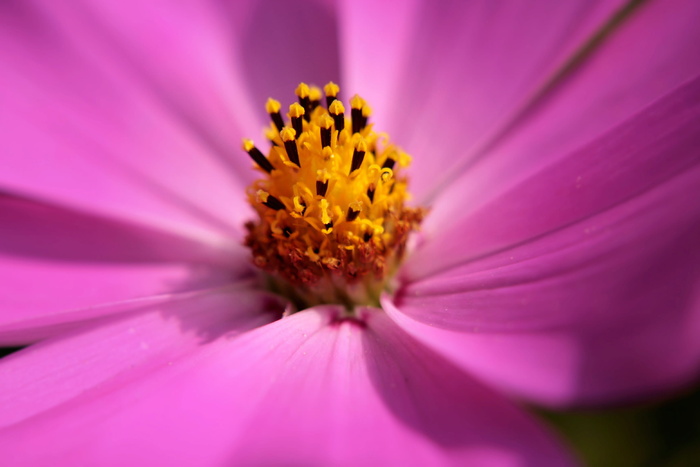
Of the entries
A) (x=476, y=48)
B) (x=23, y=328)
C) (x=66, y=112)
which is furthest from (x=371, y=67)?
(x=23, y=328)

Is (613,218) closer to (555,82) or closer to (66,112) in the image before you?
(555,82)

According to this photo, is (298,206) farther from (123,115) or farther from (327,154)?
(123,115)

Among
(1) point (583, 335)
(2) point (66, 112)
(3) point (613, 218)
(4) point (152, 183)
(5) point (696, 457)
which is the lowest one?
(5) point (696, 457)

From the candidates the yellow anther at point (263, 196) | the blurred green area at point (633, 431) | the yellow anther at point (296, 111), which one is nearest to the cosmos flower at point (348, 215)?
the yellow anther at point (263, 196)

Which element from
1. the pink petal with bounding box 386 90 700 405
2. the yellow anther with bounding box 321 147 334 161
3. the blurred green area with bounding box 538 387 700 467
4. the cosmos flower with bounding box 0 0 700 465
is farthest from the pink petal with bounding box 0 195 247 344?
the blurred green area with bounding box 538 387 700 467

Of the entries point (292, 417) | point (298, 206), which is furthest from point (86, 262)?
point (292, 417)

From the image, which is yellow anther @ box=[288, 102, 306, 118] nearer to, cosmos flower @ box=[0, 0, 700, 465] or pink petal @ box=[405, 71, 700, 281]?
cosmos flower @ box=[0, 0, 700, 465]
